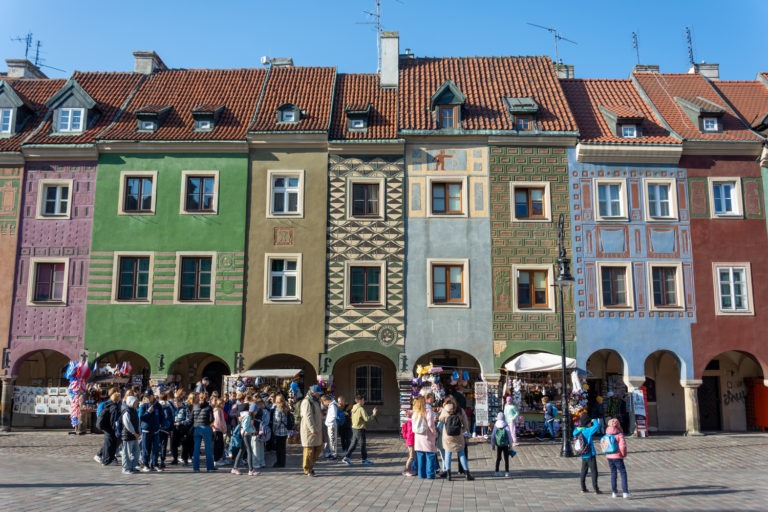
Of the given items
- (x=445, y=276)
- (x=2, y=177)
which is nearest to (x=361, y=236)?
(x=445, y=276)

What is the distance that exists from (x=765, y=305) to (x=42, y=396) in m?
25.6

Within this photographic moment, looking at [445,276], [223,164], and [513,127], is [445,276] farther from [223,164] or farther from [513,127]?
[223,164]

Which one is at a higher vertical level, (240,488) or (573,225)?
(573,225)

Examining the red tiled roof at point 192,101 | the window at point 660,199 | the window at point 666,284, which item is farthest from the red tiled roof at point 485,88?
the red tiled roof at point 192,101

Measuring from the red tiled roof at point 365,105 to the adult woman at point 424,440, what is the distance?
13.5 meters

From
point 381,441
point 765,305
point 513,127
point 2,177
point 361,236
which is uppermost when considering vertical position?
point 513,127

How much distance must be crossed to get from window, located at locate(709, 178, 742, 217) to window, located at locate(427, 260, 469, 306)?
942 centimetres

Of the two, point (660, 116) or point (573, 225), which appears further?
point (660, 116)

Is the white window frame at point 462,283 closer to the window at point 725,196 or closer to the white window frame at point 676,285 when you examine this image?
the white window frame at point 676,285

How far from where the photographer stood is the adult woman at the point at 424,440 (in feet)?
46.5

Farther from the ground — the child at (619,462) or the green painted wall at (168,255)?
the green painted wall at (168,255)

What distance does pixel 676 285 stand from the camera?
24656 millimetres

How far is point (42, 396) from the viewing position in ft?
78.8

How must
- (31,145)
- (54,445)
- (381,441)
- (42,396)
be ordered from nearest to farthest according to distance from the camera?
(54,445), (381,441), (42,396), (31,145)
